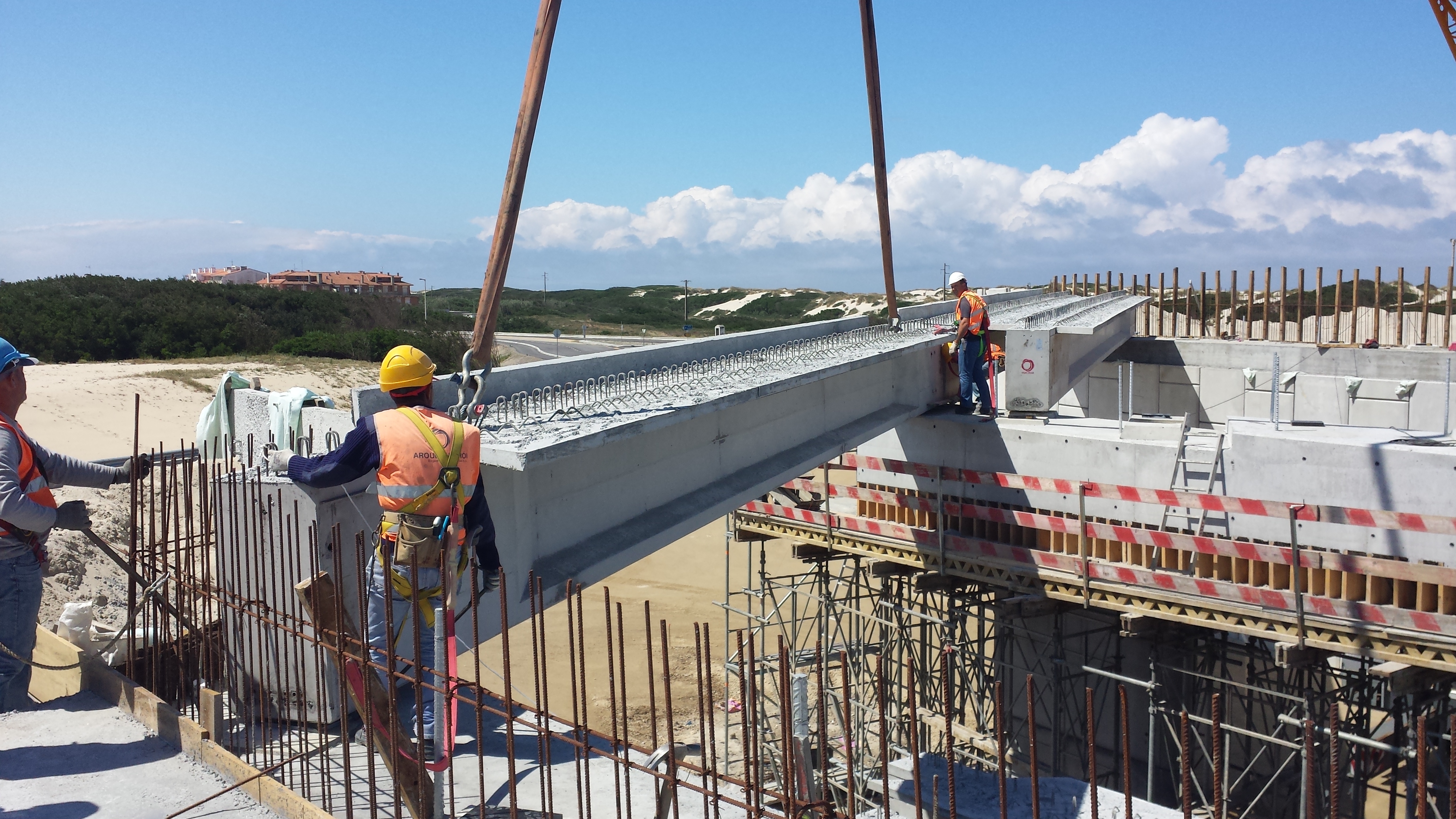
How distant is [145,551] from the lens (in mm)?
6629

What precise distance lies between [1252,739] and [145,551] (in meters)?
13.8

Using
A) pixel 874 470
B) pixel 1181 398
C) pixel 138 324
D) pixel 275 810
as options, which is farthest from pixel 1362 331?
pixel 138 324

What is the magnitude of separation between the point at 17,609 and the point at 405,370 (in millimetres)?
2835

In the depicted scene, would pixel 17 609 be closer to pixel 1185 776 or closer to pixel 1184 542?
pixel 1185 776

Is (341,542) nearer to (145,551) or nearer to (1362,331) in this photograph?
(145,551)

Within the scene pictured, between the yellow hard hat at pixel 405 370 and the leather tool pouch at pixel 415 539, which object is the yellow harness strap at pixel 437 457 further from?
the yellow hard hat at pixel 405 370

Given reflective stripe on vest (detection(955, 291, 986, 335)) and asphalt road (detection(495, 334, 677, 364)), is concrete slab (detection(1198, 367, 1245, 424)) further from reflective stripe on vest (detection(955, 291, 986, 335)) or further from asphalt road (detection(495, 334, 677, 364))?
asphalt road (detection(495, 334, 677, 364))

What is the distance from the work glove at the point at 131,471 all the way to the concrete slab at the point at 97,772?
1432 mm

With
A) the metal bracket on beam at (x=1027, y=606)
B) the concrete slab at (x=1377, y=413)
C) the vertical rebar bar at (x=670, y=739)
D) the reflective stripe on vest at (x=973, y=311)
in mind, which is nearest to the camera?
the vertical rebar bar at (x=670, y=739)

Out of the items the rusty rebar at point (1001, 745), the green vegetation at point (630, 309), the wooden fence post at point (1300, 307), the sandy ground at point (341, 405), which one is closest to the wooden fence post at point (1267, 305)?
the wooden fence post at point (1300, 307)

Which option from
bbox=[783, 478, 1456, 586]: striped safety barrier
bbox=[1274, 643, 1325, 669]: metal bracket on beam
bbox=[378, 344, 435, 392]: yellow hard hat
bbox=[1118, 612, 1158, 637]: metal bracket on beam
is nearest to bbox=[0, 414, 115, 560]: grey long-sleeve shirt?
bbox=[378, 344, 435, 392]: yellow hard hat

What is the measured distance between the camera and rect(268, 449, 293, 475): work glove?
16.4 ft

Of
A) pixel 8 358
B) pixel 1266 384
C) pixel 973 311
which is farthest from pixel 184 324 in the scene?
pixel 1266 384

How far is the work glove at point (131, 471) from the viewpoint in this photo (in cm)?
602
